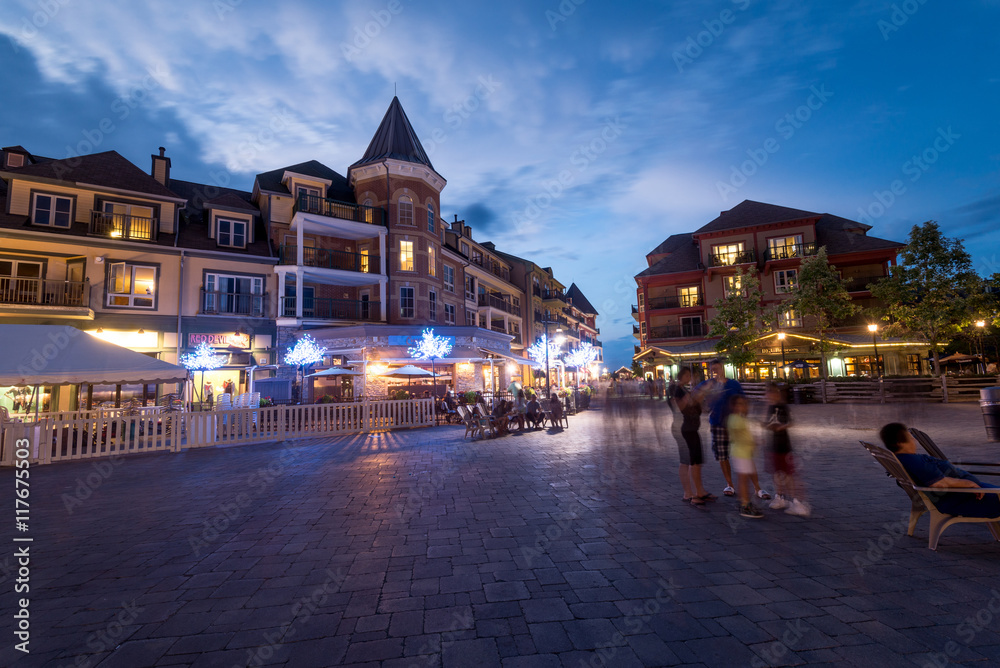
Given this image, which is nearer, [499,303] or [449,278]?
[449,278]

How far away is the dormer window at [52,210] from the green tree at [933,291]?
137 feet

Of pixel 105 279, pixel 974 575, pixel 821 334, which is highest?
pixel 105 279

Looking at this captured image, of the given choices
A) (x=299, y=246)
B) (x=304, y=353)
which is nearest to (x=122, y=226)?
(x=299, y=246)

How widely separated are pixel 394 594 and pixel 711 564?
2692mm

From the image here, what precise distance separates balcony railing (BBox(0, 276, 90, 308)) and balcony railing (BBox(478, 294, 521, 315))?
2405 cm

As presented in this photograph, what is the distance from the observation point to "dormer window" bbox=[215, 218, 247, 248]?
2377 centimetres

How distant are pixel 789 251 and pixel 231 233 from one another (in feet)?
131

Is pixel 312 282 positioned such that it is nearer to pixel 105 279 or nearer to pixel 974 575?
Answer: pixel 105 279

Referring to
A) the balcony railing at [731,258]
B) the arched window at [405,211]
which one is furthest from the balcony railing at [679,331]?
the arched window at [405,211]

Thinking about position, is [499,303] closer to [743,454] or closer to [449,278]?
[449,278]

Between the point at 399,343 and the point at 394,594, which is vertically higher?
the point at 399,343

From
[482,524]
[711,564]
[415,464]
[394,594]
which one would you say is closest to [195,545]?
[394,594]

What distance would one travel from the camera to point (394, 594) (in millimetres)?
3428

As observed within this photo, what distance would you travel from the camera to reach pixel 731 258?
3722 centimetres
